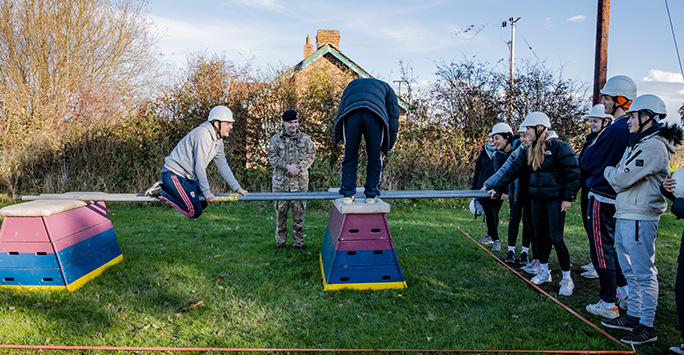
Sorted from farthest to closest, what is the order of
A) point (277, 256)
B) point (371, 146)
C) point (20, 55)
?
point (20, 55)
point (277, 256)
point (371, 146)

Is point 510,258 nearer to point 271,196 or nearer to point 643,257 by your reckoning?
point 643,257

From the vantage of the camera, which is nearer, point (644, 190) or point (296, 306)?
point (644, 190)

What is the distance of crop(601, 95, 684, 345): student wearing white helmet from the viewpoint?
3.55m

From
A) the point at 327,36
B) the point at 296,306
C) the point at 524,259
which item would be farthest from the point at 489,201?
the point at 327,36

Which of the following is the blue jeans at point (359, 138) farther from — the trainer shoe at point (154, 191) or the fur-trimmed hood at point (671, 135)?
the fur-trimmed hood at point (671, 135)

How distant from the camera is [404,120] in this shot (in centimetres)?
1318

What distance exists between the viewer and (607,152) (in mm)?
4191

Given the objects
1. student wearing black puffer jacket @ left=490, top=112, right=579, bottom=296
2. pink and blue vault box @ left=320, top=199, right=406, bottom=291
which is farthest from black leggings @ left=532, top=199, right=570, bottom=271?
pink and blue vault box @ left=320, top=199, right=406, bottom=291

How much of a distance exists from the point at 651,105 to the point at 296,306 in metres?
3.72

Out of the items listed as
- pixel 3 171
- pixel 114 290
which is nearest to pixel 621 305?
pixel 114 290

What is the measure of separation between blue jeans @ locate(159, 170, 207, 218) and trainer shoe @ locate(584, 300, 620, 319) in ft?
14.6

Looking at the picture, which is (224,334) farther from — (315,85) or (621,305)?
(315,85)

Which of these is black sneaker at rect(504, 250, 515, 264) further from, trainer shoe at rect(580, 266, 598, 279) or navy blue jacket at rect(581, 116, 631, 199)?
navy blue jacket at rect(581, 116, 631, 199)

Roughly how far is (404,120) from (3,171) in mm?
11485
